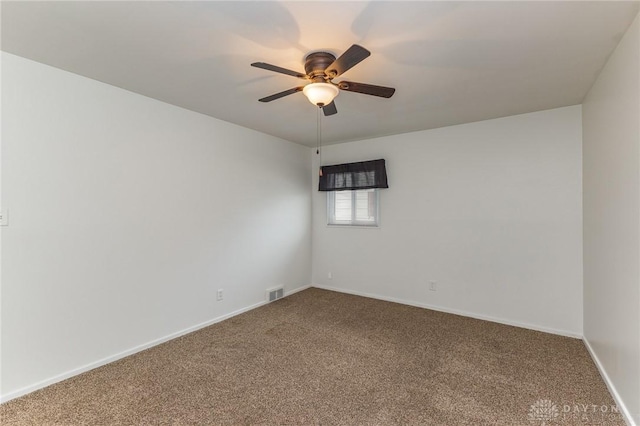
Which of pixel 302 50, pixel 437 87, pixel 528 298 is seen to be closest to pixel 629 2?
pixel 437 87

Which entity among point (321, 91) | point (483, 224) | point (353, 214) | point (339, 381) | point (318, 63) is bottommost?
point (339, 381)

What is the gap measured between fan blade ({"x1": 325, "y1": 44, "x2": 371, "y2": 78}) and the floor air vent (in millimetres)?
3073

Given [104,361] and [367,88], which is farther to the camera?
[104,361]

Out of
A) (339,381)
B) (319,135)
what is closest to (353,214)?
(319,135)

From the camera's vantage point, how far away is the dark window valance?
13.7 ft

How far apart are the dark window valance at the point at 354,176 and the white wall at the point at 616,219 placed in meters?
2.21

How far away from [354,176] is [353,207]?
500mm

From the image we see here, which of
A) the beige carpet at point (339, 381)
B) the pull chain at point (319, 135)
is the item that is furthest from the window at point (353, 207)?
the beige carpet at point (339, 381)

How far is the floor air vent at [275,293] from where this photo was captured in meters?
4.08

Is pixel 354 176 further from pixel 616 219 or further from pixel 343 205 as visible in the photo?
pixel 616 219

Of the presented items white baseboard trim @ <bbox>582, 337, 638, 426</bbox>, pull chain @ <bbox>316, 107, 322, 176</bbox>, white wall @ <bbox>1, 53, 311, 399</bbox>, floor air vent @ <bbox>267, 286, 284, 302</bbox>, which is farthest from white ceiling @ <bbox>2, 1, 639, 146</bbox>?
floor air vent @ <bbox>267, 286, 284, 302</bbox>

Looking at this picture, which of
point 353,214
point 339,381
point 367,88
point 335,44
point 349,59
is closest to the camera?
point 349,59

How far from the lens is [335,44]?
6.15 feet

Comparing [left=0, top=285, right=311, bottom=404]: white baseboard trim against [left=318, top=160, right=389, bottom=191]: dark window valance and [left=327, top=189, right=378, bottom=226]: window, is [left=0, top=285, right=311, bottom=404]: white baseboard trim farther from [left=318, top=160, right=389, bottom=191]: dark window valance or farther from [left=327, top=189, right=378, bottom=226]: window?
[left=318, top=160, right=389, bottom=191]: dark window valance
